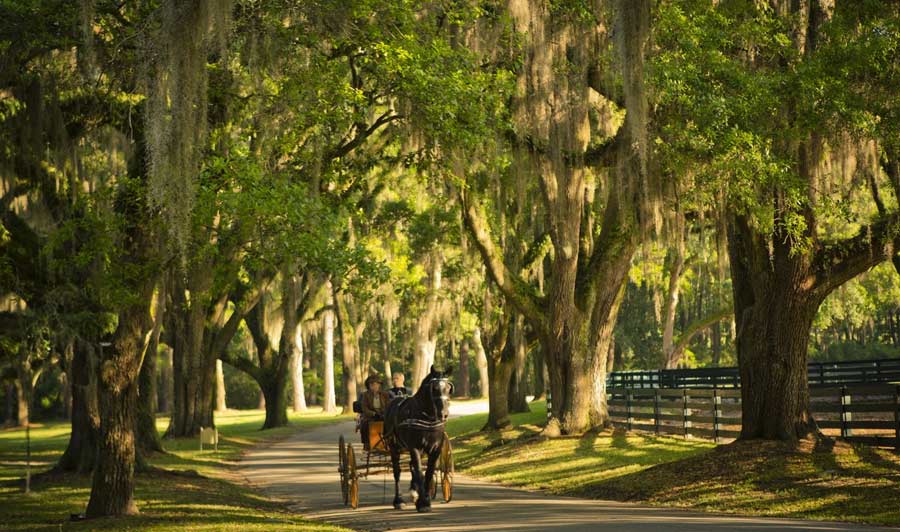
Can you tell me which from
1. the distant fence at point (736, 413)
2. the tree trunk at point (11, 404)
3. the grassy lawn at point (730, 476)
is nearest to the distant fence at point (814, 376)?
the distant fence at point (736, 413)

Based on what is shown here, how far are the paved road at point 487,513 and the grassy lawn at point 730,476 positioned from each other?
89 cm

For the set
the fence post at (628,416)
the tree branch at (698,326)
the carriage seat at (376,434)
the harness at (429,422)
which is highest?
the tree branch at (698,326)

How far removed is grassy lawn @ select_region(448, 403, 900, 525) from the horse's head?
3.31m

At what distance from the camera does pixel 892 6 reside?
1501cm

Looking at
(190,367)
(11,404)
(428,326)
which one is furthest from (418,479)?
(11,404)

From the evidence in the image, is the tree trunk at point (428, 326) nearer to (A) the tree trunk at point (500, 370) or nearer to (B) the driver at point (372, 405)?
(A) the tree trunk at point (500, 370)

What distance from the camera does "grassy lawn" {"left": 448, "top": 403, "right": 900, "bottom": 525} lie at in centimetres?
1383

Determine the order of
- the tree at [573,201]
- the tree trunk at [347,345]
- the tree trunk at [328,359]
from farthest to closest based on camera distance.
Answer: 1. the tree trunk at [328,359]
2. the tree trunk at [347,345]
3. the tree at [573,201]

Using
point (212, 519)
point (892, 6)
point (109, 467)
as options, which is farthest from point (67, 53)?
point (892, 6)

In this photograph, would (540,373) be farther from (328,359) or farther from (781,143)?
(781,143)

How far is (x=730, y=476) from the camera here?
52.1 feet

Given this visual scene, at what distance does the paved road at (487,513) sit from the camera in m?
11.7

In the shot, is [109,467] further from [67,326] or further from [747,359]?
[747,359]

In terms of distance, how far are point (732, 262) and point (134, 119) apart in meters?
10.5
